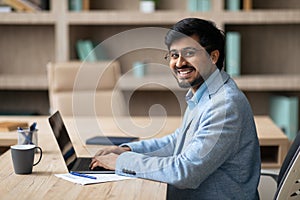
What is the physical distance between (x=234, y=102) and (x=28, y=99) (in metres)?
3.17

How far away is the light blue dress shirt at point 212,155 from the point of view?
6.23ft

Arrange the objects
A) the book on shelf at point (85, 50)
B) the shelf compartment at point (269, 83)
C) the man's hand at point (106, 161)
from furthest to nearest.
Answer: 1. the book on shelf at point (85, 50)
2. the shelf compartment at point (269, 83)
3. the man's hand at point (106, 161)

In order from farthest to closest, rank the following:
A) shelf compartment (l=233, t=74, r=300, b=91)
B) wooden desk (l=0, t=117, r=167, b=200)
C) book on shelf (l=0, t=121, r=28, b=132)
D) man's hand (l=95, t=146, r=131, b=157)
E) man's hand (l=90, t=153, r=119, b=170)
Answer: shelf compartment (l=233, t=74, r=300, b=91), book on shelf (l=0, t=121, r=28, b=132), man's hand (l=95, t=146, r=131, b=157), man's hand (l=90, t=153, r=119, b=170), wooden desk (l=0, t=117, r=167, b=200)

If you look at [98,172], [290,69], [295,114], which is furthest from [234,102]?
[290,69]

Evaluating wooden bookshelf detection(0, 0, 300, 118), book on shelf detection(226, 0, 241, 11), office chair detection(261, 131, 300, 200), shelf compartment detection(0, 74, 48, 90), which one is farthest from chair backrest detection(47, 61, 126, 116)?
office chair detection(261, 131, 300, 200)

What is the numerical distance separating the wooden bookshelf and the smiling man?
2.25 meters

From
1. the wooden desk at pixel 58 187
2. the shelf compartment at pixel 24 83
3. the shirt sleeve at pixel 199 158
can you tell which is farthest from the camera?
the shelf compartment at pixel 24 83

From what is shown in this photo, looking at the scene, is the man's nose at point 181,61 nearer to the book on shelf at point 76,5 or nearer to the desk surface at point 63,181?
the desk surface at point 63,181

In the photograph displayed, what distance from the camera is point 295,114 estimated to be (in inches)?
175

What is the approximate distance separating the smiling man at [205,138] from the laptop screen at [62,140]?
0.11 metres

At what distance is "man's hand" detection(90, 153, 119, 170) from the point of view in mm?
2039

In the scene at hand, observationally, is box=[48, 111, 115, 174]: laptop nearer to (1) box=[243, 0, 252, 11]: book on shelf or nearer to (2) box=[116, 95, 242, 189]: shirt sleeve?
(2) box=[116, 95, 242, 189]: shirt sleeve

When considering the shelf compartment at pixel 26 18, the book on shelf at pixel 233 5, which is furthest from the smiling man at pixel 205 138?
the shelf compartment at pixel 26 18

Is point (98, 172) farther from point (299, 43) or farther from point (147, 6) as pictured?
point (299, 43)
